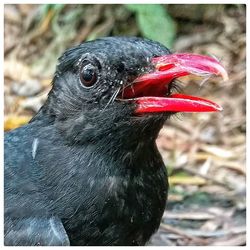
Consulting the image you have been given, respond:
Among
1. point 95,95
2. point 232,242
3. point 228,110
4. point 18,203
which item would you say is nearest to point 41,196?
point 18,203

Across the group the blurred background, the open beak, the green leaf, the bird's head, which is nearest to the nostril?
the bird's head

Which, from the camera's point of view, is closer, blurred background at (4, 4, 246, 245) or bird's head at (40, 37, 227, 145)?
bird's head at (40, 37, 227, 145)

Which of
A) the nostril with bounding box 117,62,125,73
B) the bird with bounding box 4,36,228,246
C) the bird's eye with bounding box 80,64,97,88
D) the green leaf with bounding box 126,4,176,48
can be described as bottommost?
the bird with bounding box 4,36,228,246

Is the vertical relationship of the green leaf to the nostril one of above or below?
above

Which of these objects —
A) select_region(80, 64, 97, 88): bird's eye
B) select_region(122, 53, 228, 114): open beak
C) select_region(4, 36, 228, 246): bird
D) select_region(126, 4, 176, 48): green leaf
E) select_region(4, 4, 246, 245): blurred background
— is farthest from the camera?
select_region(126, 4, 176, 48): green leaf

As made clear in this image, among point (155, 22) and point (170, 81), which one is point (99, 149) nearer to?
point (170, 81)

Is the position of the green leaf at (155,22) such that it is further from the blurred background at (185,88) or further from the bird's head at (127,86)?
the bird's head at (127,86)

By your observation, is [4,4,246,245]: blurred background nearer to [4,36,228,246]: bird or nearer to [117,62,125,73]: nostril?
[4,36,228,246]: bird

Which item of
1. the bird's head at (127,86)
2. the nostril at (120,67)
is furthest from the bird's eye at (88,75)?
the nostril at (120,67)
